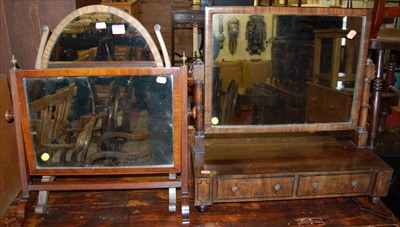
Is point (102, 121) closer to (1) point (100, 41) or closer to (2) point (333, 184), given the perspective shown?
(1) point (100, 41)

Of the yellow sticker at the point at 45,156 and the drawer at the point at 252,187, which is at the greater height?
the yellow sticker at the point at 45,156

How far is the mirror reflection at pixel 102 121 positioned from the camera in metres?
1.21

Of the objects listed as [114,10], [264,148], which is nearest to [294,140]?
[264,148]

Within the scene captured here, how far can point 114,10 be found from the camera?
1.18 meters

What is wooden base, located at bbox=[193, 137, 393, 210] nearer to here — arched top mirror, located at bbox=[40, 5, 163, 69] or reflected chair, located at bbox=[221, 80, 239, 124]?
reflected chair, located at bbox=[221, 80, 239, 124]

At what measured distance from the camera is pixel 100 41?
1271 millimetres

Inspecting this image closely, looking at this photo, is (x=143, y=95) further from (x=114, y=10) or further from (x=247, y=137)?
(x=247, y=137)

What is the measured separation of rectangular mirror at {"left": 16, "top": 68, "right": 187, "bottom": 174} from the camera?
1191 millimetres

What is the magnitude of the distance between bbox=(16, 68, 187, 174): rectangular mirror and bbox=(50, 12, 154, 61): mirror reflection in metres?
0.12

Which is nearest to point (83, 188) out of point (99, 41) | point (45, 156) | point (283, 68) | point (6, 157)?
point (45, 156)

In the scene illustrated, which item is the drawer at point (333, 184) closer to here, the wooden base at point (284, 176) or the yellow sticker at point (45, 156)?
the wooden base at point (284, 176)

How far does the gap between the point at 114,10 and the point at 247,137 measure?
34.2 inches

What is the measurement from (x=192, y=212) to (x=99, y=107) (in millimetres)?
554

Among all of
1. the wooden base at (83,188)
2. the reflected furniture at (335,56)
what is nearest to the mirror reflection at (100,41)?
the wooden base at (83,188)
